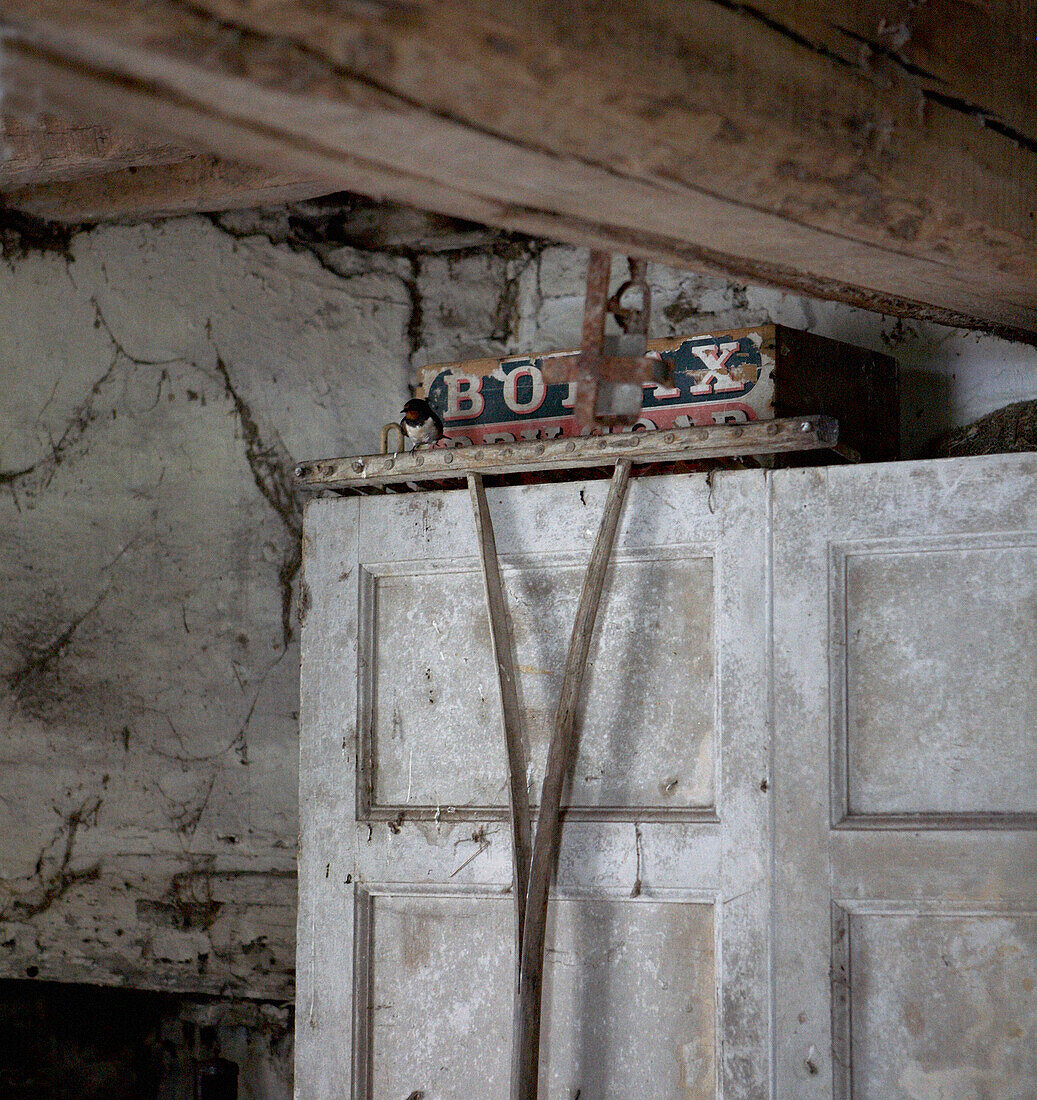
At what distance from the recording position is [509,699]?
1763mm

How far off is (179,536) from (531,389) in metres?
1.02

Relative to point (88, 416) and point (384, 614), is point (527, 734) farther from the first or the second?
point (88, 416)

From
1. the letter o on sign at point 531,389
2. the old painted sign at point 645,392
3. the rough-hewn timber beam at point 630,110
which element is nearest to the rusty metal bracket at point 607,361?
the rough-hewn timber beam at point 630,110

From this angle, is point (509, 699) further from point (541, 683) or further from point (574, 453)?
point (574, 453)

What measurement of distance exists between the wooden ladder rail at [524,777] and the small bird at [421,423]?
18 cm

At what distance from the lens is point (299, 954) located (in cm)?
184

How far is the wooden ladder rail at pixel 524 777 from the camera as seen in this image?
162 cm

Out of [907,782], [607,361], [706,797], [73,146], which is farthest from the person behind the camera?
[73,146]

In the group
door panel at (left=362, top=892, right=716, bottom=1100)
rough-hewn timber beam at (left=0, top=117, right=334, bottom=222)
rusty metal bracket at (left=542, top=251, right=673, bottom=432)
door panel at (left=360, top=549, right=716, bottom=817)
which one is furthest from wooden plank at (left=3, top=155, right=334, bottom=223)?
door panel at (left=362, top=892, right=716, bottom=1100)

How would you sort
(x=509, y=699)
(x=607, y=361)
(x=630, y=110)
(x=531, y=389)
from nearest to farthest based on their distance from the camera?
1. (x=630, y=110)
2. (x=607, y=361)
3. (x=509, y=699)
4. (x=531, y=389)

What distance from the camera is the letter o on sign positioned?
1.88 meters

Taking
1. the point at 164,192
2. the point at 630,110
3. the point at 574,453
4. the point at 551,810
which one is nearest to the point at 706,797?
the point at 551,810

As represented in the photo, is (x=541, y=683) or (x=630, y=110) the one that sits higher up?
(x=630, y=110)

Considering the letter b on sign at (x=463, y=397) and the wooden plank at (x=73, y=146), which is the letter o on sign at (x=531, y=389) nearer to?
the letter b on sign at (x=463, y=397)
